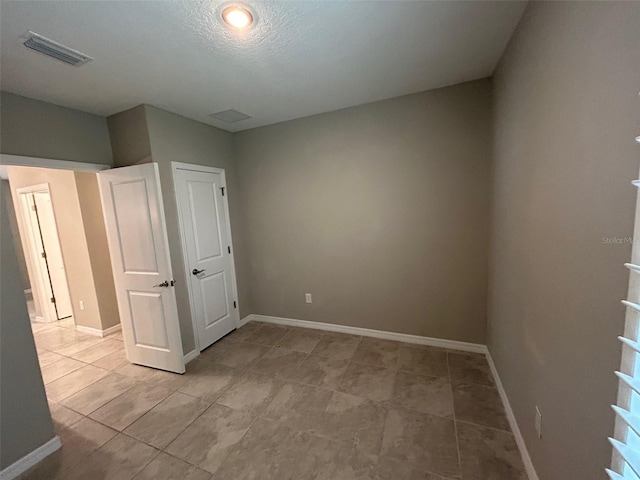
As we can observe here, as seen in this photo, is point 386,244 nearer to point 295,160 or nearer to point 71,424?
point 295,160

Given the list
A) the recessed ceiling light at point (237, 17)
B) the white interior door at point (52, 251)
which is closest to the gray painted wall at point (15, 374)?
the recessed ceiling light at point (237, 17)

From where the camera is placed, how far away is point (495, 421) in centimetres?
179

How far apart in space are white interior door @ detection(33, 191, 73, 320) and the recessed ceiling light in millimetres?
4372

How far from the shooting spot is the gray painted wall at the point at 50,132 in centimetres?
201

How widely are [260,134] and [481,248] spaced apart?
2.87 m

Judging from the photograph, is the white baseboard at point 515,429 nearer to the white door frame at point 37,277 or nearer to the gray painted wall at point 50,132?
the gray painted wall at point 50,132

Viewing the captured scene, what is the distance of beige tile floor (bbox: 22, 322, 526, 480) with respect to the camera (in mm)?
1562

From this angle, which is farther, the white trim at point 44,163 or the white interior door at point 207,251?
the white interior door at point 207,251

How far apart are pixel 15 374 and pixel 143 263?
1127mm

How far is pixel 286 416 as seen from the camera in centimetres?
195

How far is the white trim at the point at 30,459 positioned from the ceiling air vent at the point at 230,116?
3014mm

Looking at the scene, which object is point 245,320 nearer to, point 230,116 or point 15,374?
point 15,374

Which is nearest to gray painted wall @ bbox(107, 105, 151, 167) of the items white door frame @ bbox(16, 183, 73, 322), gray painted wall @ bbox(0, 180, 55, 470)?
gray painted wall @ bbox(0, 180, 55, 470)

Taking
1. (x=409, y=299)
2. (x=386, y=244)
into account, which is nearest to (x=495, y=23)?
(x=386, y=244)
